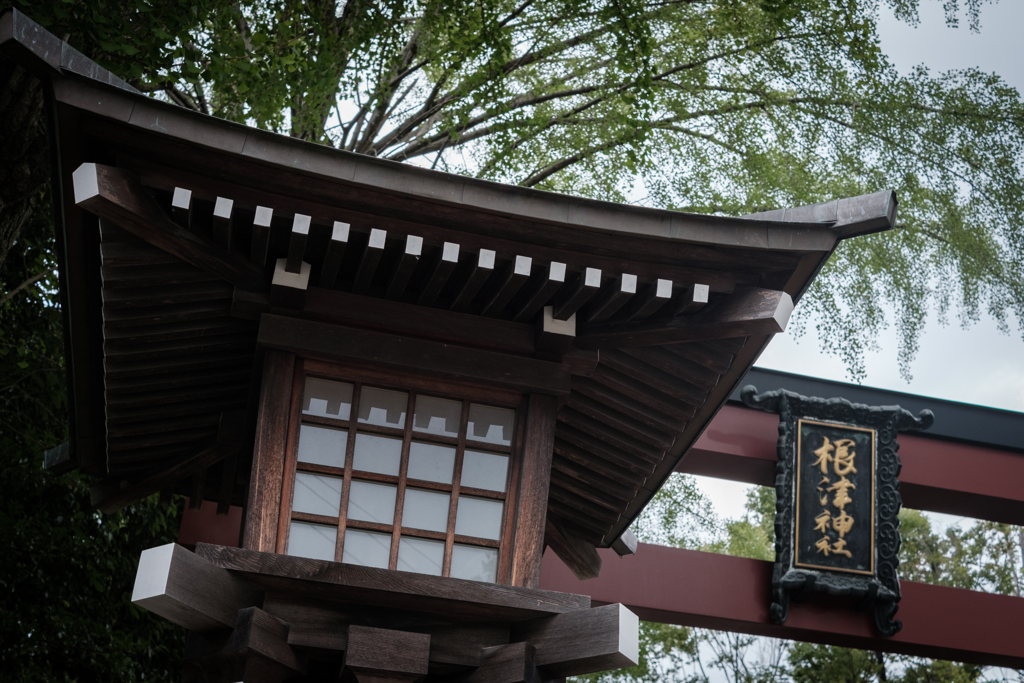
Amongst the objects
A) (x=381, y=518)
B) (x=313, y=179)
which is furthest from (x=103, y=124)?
(x=381, y=518)

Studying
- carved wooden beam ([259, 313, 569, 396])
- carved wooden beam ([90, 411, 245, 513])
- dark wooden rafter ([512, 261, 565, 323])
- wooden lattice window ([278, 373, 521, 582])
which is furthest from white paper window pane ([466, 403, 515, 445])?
carved wooden beam ([90, 411, 245, 513])

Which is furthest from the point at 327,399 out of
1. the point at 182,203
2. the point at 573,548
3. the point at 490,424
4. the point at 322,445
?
the point at 573,548

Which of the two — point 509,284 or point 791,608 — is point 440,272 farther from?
point 791,608

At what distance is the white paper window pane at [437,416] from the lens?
12.7ft

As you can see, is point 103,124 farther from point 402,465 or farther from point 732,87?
point 732,87

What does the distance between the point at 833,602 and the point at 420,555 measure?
6027 millimetres

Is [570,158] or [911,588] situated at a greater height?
[570,158]

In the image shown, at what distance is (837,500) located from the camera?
8.46 meters

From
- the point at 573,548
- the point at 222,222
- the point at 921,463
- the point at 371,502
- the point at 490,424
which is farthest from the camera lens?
the point at 921,463

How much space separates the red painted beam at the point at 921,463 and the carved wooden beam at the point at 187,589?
238 inches

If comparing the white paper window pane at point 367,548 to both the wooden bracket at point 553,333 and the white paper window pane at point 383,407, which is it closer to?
the white paper window pane at point 383,407

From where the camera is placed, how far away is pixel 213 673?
3459 mm

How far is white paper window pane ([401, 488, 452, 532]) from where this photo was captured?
3.72 metres

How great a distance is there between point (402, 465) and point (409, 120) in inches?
256
